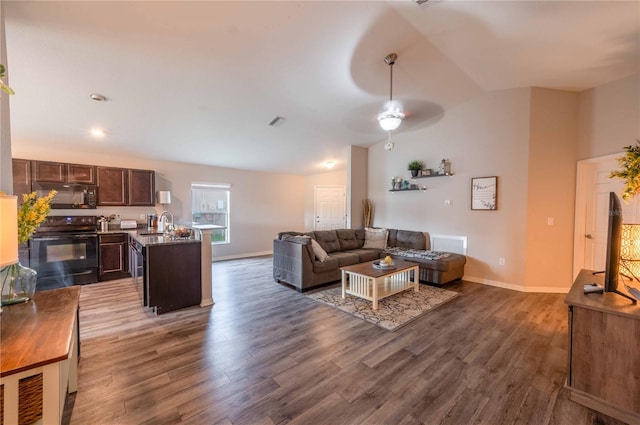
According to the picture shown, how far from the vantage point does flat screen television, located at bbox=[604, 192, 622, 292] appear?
186cm

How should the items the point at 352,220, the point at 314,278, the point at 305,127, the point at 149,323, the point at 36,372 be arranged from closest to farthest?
the point at 36,372 < the point at 149,323 < the point at 314,278 < the point at 305,127 < the point at 352,220

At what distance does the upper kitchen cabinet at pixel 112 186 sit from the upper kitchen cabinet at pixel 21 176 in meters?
0.88

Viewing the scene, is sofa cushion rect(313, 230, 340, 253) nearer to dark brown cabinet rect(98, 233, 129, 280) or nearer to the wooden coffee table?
the wooden coffee table

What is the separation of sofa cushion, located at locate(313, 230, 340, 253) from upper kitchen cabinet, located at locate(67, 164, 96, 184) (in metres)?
4.25

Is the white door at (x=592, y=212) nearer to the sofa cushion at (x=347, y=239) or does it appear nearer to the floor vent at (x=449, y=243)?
the floor vent at (x=449, y=243)

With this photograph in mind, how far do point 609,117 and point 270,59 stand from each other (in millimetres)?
4781

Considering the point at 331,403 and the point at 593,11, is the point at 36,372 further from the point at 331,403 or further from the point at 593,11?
the point at 593,11

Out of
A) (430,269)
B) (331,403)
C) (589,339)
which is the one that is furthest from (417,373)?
(430,269)

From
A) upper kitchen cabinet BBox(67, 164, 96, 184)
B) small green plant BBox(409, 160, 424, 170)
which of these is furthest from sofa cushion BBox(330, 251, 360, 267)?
upper kitchen cabinet BBox(67, 164, 96, 184)

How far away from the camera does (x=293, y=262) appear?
436 cm

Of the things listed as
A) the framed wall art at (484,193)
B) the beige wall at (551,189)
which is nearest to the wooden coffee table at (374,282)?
the framed wall art at (484,193)

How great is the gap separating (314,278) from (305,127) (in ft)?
9.00

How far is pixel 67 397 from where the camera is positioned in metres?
1.87

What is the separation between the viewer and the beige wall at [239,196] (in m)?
5.26
